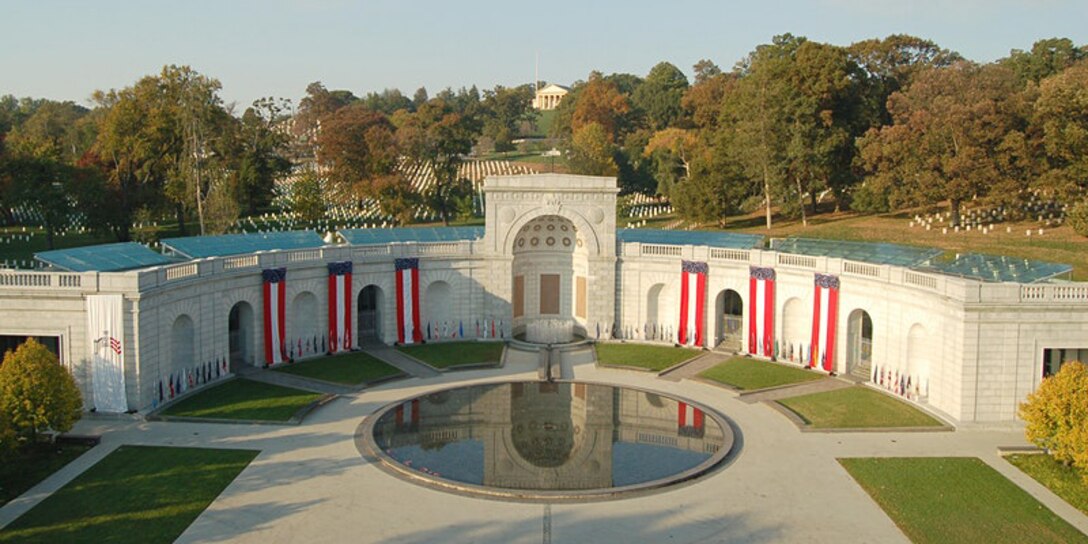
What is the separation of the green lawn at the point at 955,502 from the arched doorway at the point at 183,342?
93.5ft

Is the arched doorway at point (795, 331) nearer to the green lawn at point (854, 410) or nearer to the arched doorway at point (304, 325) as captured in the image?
the green lawn at point (854, 410)

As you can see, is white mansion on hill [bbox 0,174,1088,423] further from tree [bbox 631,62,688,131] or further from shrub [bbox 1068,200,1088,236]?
tree [bbox 631,62,688,131]

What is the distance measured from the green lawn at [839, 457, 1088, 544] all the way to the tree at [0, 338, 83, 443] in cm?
2752

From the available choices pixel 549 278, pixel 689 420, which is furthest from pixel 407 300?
pixel 689 420

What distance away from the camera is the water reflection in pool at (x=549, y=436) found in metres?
29.0

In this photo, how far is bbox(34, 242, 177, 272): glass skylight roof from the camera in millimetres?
37156

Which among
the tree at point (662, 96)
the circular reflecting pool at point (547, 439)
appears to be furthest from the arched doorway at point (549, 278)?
the tree at point (662, 96)

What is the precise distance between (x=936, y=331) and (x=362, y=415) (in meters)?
24.6

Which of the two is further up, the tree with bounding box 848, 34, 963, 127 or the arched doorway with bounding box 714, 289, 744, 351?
the tree with bounding box 848, 34, 963, 127

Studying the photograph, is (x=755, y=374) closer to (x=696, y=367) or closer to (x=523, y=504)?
(x=696, y=367)

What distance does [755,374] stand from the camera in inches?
1682

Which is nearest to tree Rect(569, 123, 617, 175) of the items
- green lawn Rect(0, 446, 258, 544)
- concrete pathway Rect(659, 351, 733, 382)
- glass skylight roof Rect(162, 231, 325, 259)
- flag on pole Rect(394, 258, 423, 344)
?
flag on pole Rect(394, 258, 423, 344)

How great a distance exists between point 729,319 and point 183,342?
2922 cm

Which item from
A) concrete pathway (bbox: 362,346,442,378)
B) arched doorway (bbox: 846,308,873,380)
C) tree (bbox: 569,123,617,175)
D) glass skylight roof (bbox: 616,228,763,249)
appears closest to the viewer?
arched doorway (bbox: 846,308,873,380)
